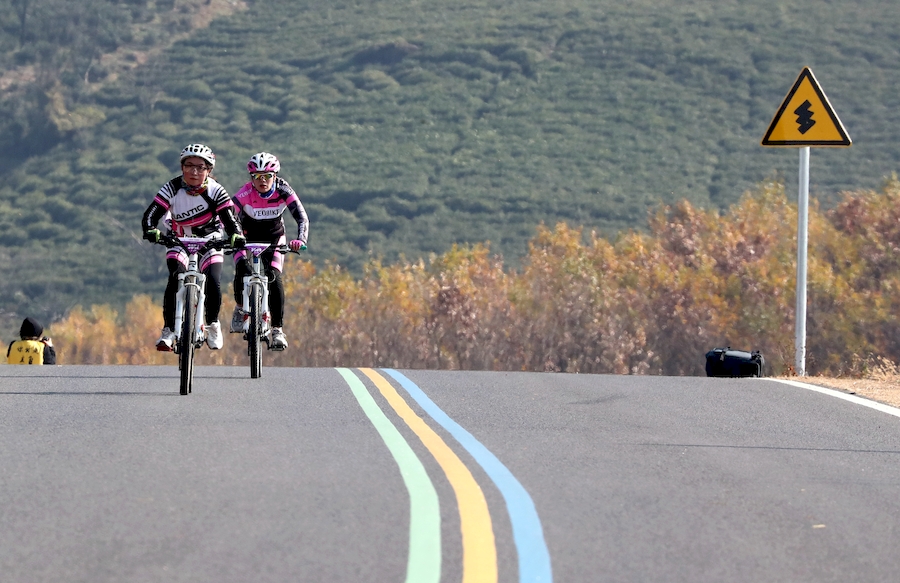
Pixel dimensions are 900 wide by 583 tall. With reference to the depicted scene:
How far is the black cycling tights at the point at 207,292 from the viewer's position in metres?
11.1

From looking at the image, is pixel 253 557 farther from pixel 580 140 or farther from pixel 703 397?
pixel 580 140

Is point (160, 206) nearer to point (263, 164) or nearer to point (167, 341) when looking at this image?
point (167, 341)

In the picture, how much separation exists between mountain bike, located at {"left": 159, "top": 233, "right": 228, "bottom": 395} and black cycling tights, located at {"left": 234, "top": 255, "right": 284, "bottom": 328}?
106cm

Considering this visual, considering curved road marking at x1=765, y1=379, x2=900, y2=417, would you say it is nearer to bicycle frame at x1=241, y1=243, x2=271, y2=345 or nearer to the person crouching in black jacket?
bicycle frame at x1=241, y1=243, x2=271, y2=345

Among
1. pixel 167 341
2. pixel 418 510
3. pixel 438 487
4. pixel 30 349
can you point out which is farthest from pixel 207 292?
pixel 418 510

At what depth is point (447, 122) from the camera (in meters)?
70.1

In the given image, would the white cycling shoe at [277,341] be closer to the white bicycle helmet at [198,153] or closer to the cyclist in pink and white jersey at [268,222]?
the cyclist in pink and white jersey at [268,222]

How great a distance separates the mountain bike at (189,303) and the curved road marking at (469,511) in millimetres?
2002

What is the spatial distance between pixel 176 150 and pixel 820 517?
65.4 metres

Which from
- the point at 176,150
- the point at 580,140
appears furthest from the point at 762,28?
the point at 176,150

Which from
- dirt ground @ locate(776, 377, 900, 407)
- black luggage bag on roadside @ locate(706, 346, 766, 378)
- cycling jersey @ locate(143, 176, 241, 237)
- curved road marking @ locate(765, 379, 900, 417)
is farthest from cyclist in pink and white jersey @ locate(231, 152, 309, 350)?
dirt ground @ locate(776, 377, 900, 407)

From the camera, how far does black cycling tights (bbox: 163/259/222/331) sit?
11.1 metres

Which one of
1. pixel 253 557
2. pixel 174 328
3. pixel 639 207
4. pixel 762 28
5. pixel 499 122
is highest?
pixel 762 28

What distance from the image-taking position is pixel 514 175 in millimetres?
63531
